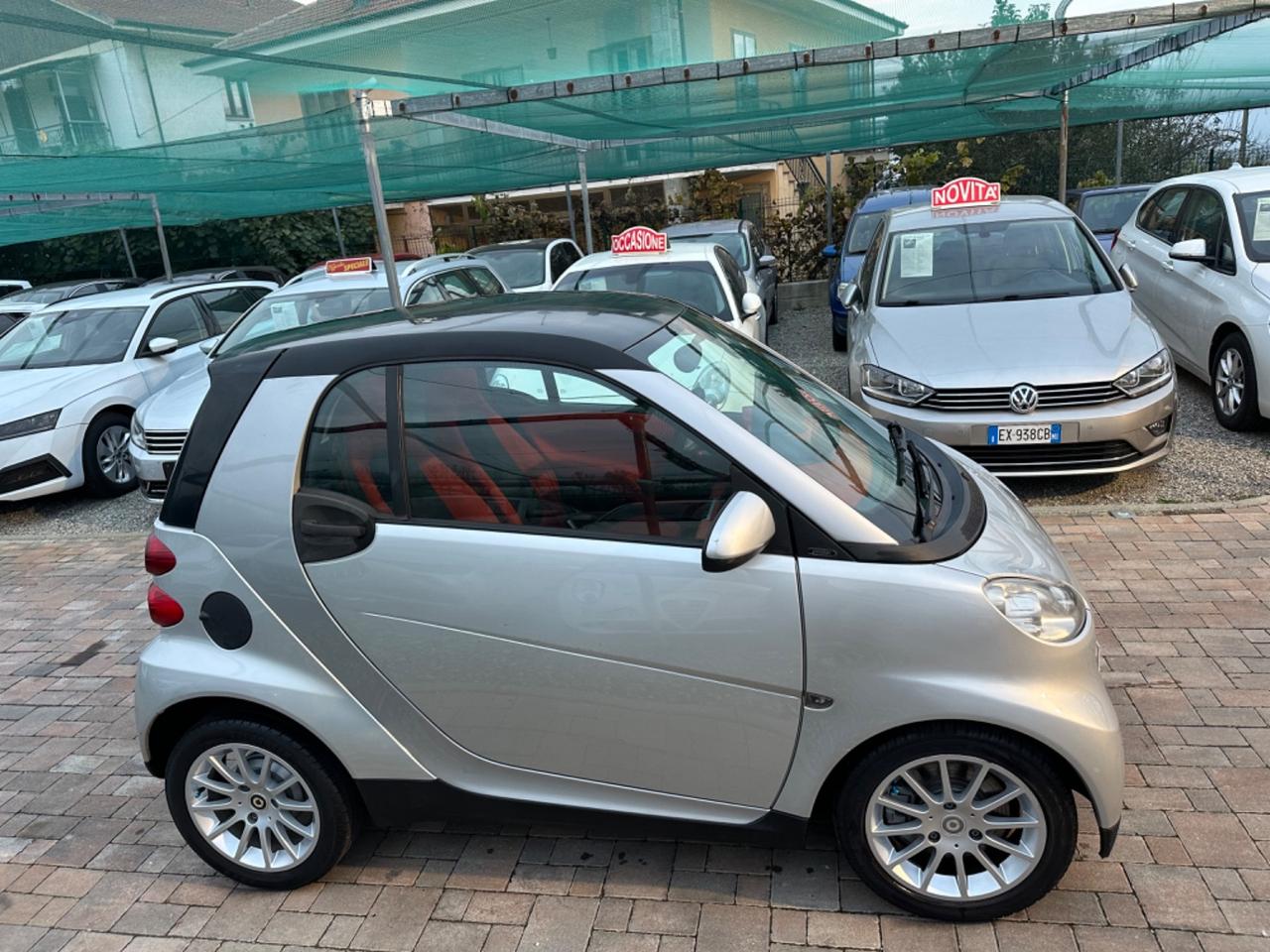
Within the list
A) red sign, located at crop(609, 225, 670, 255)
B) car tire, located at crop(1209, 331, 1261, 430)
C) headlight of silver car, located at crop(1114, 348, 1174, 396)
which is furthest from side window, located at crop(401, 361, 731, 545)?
red sign, located at crop(609, 225, 670, 255)

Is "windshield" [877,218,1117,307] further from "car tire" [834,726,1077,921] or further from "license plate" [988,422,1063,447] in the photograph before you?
"car tire" [834,726,1077,921]

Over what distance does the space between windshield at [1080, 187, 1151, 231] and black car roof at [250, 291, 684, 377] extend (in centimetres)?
1233

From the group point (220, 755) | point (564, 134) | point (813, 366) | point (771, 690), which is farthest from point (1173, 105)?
point (220, 755)

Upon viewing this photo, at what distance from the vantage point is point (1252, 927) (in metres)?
2.54

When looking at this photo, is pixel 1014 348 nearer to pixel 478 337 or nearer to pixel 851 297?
pixel 851 297

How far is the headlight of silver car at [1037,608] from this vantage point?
8.21ft

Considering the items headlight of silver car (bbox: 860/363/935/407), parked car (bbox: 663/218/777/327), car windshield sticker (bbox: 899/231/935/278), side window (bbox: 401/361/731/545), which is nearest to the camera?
side window (bbox: 401/361/731/545)

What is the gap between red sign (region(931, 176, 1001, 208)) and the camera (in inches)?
302

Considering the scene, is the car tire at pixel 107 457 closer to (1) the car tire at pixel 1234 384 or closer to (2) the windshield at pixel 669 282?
(2) the windshield at pixel 669 282

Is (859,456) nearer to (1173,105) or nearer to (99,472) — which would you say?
(99,472)

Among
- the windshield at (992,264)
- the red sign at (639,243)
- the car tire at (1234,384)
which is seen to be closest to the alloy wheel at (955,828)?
the windshield at (992,264)

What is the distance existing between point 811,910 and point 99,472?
296 inches

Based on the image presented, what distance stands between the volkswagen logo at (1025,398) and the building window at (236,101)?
21.5ft

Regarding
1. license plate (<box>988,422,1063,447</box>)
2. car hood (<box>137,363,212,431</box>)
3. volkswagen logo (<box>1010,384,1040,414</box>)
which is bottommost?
license plate (<box>988,422,1063,447</box>)
